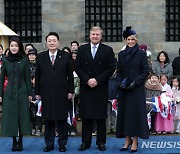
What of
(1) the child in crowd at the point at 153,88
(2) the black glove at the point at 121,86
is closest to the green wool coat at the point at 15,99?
(2) the black glove at the point at 121,86

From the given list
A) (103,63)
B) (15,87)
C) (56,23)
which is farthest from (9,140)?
A: (56,23)

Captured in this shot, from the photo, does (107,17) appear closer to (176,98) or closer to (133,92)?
(176,98)

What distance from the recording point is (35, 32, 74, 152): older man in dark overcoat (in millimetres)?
8906

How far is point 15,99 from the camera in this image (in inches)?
354

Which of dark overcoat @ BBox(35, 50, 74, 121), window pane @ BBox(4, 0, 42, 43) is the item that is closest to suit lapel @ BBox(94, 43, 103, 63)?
dark overcoat @ BBox(35, 50, 74, 121)

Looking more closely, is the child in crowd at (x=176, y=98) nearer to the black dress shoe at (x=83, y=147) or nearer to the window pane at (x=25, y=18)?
the black dress shoe at (x=83, y=147)

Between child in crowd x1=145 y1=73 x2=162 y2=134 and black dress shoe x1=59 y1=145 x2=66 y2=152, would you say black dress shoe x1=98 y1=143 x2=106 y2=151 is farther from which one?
child in crowd x1=145 y1=73 x2=162 y2=134

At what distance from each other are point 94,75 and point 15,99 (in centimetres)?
153

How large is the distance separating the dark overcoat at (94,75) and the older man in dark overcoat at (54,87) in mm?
239

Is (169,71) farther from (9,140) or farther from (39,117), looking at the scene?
(9,140)

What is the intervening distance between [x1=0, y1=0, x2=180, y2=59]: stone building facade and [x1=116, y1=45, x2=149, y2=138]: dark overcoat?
10282 mm

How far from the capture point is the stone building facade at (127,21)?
1906cm

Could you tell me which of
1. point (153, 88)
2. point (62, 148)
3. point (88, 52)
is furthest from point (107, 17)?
point (62, 148)

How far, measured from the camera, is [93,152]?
8773 mm
